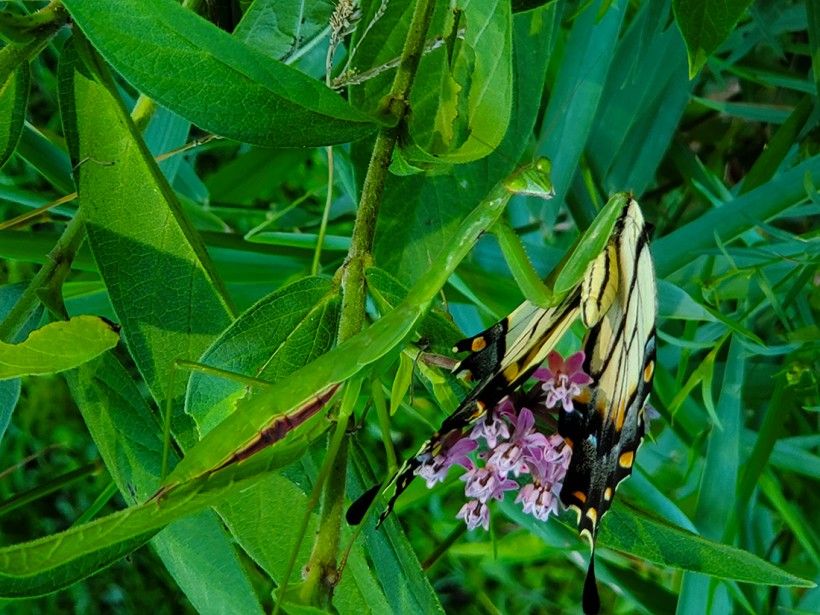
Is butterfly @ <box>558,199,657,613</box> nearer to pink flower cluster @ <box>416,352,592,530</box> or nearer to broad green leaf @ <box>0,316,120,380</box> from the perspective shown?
pink flower cluster @ <box>416,352,592,530</box>

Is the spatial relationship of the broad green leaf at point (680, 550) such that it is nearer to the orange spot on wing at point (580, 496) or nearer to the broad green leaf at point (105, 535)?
the orange spot on wing at point (580, 496)

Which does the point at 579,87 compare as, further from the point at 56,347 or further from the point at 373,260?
the point at 56,347

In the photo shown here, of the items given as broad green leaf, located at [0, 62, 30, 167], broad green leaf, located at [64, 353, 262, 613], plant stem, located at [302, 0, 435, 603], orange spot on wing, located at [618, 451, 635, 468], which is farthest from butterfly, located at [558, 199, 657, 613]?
broad green leaf, located at [0, 62, 30, 167]

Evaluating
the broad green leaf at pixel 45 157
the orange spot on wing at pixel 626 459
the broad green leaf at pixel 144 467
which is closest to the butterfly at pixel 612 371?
the orange spot on wing at pixel 626 459

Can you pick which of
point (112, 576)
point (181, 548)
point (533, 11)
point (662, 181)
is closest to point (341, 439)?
point (181, 548)

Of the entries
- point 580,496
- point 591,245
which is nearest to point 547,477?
point 580,496

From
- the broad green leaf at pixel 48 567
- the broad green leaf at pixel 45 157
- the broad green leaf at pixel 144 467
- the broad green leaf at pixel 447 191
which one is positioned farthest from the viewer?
the broad green leaf at pixel 45 157
